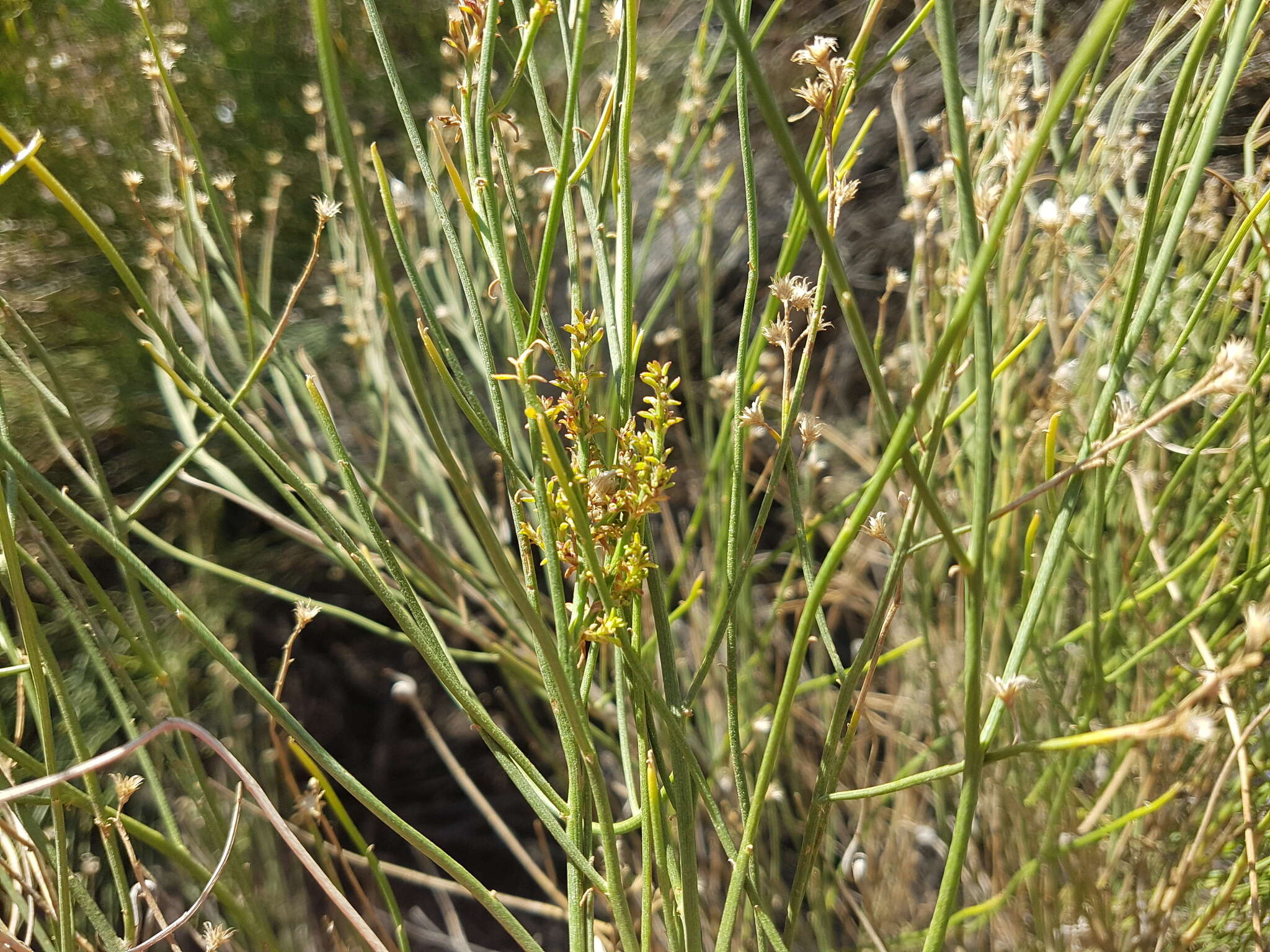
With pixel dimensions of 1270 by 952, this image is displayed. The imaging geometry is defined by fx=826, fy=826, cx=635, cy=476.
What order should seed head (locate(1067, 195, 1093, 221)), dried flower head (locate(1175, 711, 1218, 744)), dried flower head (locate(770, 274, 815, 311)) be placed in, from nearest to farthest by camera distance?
dried flower head (locate(1175, 711, 1218, 744)) → dried flower head (locate(770, 274, 815, 311)) → seed head (locate(1067, 195, 1093, 221))

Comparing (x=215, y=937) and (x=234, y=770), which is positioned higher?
(x=234, y=770)

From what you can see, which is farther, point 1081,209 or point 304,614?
point 1081,209

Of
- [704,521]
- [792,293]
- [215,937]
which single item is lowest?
[704,521]

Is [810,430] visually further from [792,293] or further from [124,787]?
[124,787]

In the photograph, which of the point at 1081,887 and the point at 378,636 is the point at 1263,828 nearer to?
the point at 1081,887

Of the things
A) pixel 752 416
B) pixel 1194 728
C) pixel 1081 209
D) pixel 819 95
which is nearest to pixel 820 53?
pixel 819 95

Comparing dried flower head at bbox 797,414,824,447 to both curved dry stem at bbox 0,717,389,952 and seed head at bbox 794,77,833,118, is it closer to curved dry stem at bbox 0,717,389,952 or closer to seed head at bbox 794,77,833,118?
seed head at bbox 794,77,833,118

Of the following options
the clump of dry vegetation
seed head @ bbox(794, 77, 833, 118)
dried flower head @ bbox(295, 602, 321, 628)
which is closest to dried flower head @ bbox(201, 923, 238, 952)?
the clump of dry vegetation

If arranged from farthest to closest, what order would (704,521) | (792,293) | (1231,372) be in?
(704,521), (792,293), (1231,372)

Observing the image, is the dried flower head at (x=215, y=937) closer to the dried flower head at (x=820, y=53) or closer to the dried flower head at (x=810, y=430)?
the dried flower head at (x=810, y=430)
